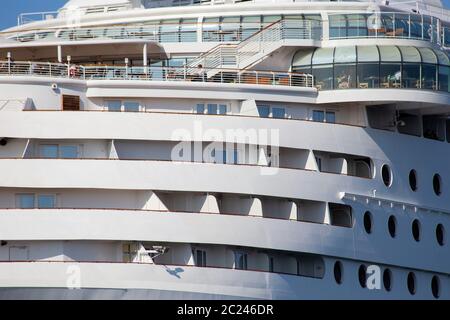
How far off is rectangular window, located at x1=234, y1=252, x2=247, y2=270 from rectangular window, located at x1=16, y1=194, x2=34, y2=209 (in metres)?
5.56

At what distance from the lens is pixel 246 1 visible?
204 ft

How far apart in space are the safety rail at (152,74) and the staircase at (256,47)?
0.76m

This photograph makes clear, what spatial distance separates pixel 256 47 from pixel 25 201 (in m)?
9.14

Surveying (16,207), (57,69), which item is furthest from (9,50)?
(16,207)

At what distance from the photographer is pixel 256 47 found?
57750 mm

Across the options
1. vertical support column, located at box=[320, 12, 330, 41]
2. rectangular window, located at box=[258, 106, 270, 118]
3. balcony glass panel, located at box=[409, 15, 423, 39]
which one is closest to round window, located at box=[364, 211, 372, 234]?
rectangular window, located at box=[258, 106, 270, 118]

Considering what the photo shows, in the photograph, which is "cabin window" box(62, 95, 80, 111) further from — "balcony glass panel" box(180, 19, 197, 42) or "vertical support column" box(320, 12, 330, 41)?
"vertical support column" box(320, 12, 330, 41)

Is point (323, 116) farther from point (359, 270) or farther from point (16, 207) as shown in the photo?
point (16, 207)

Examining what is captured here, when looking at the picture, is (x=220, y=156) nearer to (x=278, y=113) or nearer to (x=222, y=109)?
(x=222, y=109)

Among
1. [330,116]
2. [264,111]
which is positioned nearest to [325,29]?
[330,116]

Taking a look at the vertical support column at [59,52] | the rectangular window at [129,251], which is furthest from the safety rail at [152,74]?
the rectangular window at [129,251]

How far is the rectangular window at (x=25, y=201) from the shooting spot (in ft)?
172

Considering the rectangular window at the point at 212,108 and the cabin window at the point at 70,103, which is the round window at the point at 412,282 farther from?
the cabin window at the point at 70,103

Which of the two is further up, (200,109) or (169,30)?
(169,30)
